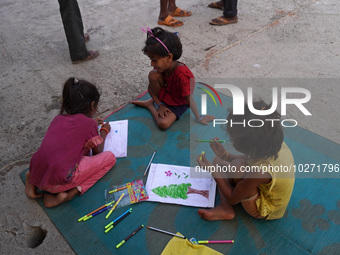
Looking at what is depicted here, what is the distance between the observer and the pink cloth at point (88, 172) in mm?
1845

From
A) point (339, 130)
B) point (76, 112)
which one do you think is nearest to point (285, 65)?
point (339, 130)

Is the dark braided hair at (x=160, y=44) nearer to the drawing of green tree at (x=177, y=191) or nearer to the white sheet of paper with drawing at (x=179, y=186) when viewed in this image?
the white sheet of paper with drawing at (x=179, y=186)

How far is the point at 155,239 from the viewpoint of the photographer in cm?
168

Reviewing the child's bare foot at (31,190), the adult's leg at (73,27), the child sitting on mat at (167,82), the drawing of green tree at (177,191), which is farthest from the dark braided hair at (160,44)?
the adult's leg at (73,27)

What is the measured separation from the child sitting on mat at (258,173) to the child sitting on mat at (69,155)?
2.67ft

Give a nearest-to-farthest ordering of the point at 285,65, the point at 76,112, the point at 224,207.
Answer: the point at 224,207 < the point at 76,112 < the point at 285,65

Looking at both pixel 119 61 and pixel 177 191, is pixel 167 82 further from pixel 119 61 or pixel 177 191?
pixel 119 61

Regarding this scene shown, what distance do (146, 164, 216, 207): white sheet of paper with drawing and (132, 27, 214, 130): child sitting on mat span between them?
466mm

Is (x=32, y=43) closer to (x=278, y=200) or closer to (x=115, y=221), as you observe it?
(x=115, y=221)

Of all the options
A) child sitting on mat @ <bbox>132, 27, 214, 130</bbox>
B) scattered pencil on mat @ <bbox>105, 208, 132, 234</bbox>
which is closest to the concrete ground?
scattered pencil on mat @ <bbox>105, 208, 132, 234</bbox>

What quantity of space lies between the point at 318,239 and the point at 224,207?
22.0 inches

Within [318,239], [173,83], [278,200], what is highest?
[173,83]

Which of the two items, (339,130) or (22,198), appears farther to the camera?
(339,130)

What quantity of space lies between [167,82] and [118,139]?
0.64 metres
